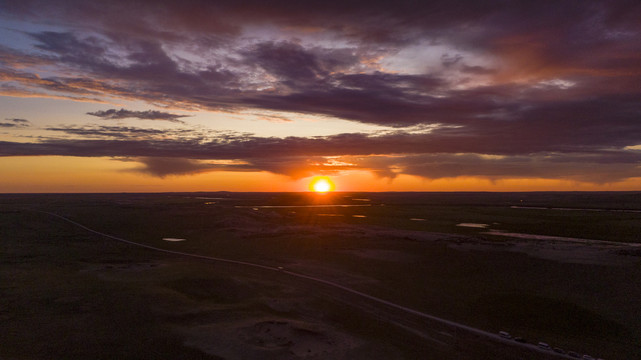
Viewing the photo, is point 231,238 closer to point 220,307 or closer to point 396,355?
point 220,307

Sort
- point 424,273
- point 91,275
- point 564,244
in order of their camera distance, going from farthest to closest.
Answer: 1. point 564,244
2. point 424,273
3. point 91,275

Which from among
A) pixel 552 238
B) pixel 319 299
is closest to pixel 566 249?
pixel 552 238

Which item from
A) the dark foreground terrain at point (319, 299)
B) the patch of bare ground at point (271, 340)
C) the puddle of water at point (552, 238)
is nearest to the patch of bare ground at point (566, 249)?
the dark foreground terrain at point (319, 299)

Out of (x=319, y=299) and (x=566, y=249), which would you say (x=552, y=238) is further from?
(x=319, y=299)

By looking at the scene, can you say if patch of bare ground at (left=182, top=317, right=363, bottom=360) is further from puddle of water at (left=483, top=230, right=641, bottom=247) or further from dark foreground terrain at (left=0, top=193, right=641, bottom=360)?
puddle of water at (left=483, top=230, right=641, bottom=247)

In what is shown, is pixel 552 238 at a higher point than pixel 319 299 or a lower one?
higher

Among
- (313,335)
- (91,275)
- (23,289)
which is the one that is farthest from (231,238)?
(313,335)

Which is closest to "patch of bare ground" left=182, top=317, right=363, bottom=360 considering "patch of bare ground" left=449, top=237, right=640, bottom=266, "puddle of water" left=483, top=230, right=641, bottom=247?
"patch of bare ground" left=449, top=237, right=640, bottom=266

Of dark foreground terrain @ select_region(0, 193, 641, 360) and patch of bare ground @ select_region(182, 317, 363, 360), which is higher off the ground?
dark foreground terrain @ select_region(0, 193, 641, 360)
